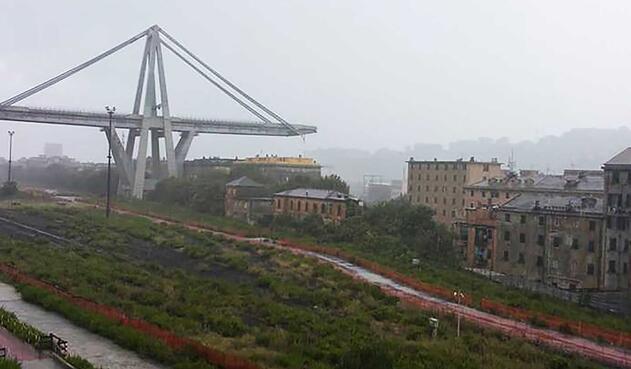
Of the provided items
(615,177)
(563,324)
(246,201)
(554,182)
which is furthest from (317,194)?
(563,324)

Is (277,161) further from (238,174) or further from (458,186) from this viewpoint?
(458,186)

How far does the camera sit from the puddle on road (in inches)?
477

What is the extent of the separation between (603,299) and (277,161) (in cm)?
4794

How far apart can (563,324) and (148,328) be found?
955 cm

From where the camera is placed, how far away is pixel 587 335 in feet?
53.8

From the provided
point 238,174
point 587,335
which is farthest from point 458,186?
point 587,335

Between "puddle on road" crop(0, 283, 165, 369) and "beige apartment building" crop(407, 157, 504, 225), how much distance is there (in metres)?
34.4

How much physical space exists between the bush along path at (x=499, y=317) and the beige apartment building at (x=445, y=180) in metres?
23.7

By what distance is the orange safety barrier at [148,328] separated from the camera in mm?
11516

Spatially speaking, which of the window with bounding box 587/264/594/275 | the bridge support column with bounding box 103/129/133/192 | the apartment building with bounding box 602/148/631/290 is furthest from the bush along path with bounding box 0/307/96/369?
the bridge support column with bounding box 103/129/133/192

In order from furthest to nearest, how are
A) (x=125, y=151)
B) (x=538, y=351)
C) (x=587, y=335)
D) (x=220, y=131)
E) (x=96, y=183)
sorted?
1. (x=96, y=183)
2. (x=220, y=131)
3. (x=125, y=151)
4. (x=587, y=335)
5. (x=538, y=351)

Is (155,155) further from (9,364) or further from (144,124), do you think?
(9,364)

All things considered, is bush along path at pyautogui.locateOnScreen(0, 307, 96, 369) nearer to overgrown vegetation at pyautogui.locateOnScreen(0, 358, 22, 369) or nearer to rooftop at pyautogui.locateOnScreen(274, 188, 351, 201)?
overgrown vegetation at pyautogui.locateOnScreen(0, 358, 22, 369)

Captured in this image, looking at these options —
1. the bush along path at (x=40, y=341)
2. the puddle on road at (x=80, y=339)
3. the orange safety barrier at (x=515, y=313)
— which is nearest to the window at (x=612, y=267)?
the orange safety barrier at (x=515, y=313)
